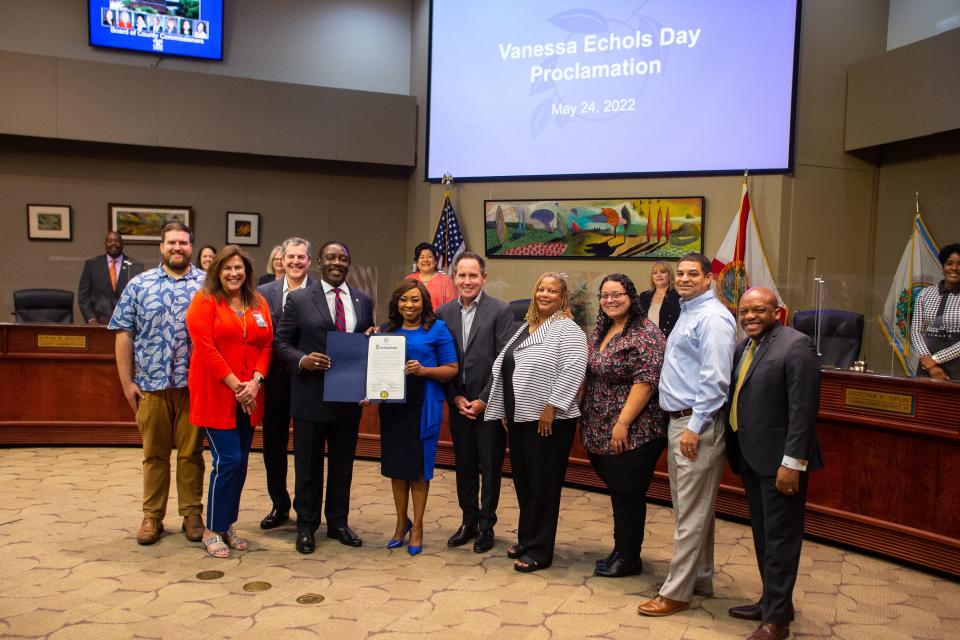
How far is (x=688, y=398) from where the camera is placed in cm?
334

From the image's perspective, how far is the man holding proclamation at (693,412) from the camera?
3244 mm

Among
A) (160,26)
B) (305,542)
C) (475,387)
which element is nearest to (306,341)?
(475,387)

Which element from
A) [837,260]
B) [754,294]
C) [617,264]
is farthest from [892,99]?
[754,294]

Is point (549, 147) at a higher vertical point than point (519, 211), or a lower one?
higher

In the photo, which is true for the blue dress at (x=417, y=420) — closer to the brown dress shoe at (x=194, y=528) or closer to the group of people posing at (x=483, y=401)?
the group of people posing at (x=483, y=401)

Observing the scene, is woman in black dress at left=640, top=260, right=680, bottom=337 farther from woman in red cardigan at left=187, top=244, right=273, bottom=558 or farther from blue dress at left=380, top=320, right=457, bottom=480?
woman in red cardigan at left=187, top=244, right=273, bottom=558

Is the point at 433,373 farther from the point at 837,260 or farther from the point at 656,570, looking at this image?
the point at 837,260

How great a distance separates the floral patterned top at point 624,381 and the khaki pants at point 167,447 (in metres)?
2.00

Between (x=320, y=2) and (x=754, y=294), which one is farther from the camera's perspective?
(x=320, y=2)

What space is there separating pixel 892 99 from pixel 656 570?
4946 millimetres

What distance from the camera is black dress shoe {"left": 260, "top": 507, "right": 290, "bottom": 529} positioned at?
4.38 m

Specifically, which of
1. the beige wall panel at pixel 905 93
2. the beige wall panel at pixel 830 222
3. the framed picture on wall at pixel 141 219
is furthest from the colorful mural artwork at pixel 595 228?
the framed picture on wall at pixel 141 219

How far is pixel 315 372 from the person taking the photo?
3.99 meters

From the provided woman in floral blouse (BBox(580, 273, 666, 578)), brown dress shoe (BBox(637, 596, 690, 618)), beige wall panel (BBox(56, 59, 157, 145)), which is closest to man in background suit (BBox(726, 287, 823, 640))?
brown dress shoe (BBox(637, 596, 690, 618))
